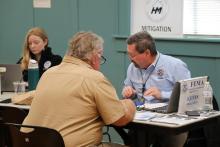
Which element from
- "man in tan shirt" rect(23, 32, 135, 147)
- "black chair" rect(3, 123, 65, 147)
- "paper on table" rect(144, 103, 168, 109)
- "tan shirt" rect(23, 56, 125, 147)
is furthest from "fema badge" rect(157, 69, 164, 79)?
"black chair" rect(3, 123, 65, 147)

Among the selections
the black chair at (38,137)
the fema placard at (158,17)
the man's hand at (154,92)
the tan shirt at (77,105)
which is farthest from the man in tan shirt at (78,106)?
the fema placard at (158,17)

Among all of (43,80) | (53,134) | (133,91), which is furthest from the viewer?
(133,91)

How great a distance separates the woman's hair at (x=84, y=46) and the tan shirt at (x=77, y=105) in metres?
0.11

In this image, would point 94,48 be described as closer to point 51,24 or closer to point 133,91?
point 133,91

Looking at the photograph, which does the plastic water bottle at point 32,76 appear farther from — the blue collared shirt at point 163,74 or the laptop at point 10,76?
the blue collared shirt at point 163,74

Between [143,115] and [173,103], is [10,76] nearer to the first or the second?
[143,115]

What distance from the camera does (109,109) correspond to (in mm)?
3293

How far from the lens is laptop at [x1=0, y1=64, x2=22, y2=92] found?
4598mm

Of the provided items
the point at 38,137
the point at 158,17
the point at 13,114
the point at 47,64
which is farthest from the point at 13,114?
the point at 158,17


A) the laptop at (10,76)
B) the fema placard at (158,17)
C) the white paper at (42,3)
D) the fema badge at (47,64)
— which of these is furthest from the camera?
the white paper at (42,3)

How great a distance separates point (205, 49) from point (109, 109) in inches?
78.0

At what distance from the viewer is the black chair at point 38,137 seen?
10.3 feet

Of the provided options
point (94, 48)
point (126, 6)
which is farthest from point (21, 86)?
point (126, 6)

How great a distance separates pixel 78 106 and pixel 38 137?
32cm
